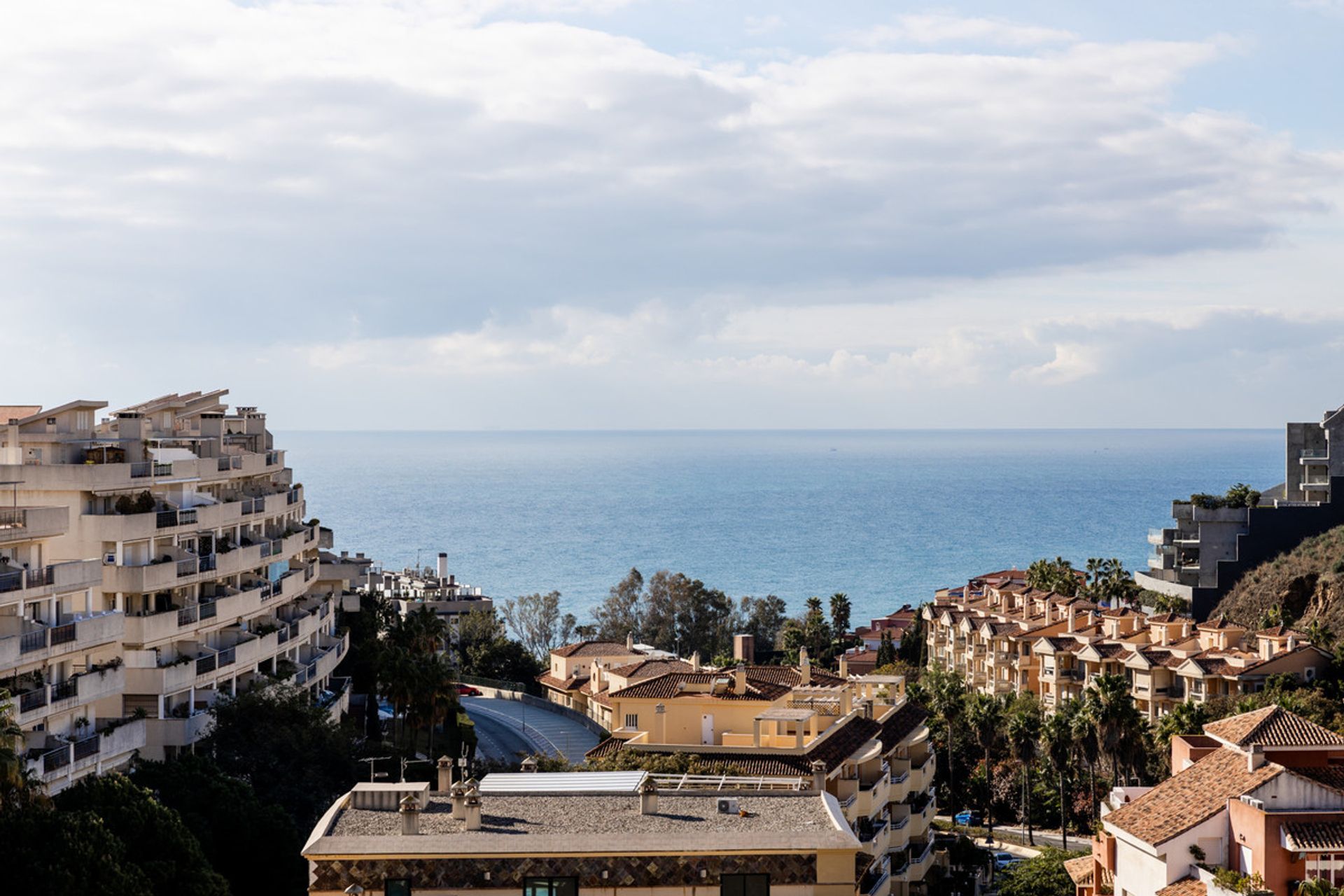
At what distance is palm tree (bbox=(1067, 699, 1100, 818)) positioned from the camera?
5941 cm

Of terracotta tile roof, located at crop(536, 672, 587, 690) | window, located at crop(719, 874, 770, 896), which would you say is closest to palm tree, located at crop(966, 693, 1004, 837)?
terracotta tile roof, located at crop(536, 672, 587, 690)

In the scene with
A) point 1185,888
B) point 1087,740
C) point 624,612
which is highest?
point 1185,888

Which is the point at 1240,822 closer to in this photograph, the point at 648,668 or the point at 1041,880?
the point at 1041,880

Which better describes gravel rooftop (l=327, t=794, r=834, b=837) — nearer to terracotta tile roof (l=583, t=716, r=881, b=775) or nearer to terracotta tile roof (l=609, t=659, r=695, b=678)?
terracotta tile roof (l=583, t=716, r=881, b=775)

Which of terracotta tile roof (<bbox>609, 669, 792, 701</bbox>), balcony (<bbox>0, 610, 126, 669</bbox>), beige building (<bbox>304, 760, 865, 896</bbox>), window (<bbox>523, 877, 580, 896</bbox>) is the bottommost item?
terracotta tile roof (<bbox>609, 669, 792, 701</bbox>)

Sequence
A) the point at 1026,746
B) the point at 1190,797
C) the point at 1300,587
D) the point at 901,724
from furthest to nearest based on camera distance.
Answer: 1. the point at 1300,587
2. the point at 1026,746
3. the point at 901,724
4. the point at 1190,797

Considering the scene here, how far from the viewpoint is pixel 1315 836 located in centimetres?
3105

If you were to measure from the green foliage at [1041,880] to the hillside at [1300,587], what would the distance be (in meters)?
43.6

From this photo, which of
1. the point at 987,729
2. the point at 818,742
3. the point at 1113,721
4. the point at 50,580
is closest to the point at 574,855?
the point at 818,742

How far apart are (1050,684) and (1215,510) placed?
25065 mm

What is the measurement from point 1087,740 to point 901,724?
1267 cm

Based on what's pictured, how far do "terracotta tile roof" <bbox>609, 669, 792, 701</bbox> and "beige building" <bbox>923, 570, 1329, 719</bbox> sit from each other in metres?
31.7

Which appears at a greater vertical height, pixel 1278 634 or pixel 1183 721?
pixel 1278 634

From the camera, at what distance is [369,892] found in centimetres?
2772
